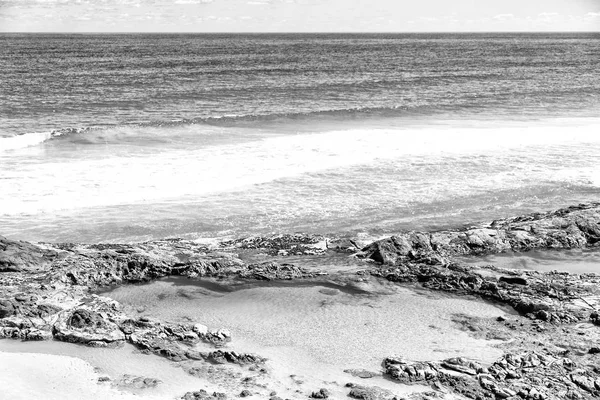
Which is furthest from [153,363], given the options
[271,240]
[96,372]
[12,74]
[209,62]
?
[209,62]

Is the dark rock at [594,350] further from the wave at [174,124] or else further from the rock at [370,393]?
the wave at [174,124]

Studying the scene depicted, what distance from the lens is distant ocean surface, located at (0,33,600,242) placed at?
1616 cm

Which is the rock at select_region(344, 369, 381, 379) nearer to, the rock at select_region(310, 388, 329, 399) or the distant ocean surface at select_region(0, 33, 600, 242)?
the rock at select_region(310, 388, 329, 399)

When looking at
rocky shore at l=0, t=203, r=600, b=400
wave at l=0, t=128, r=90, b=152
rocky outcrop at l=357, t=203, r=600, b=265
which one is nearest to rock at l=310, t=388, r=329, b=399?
rocky shore at l=0, t=203, r=600, b=400

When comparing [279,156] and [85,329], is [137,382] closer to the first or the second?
[85,329]

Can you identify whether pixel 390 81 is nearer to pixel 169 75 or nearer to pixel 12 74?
pixel 169 75

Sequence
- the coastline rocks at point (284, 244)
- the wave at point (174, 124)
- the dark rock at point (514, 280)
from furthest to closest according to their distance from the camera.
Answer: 1. the wave at point (174, 124)
2. the coastline rocks at point (284, 244)
3. the dark rock at point (514, 280)

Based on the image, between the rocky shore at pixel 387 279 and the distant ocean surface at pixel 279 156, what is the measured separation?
Answer: 1.92 meters

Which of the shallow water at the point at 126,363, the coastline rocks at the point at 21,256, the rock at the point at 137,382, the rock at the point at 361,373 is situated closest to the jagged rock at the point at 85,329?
the shallow water at the point at 126,363

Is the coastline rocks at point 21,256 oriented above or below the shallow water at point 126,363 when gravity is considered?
above

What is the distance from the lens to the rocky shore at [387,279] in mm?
8648

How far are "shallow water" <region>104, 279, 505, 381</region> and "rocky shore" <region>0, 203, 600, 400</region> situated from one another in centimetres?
30

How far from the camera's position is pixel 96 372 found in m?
8.88

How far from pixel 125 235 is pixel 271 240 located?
3.20 m
